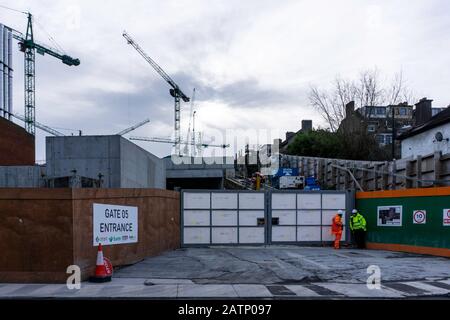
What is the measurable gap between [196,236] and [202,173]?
41.6 meters

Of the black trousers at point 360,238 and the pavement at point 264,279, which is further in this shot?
the black trousers at point 360,238

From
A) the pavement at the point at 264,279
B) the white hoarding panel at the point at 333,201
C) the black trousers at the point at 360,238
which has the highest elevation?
the white hoarding panel at the point at 333,201

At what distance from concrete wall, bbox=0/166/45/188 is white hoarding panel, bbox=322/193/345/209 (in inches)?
748

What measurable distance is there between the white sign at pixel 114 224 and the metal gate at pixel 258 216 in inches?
223

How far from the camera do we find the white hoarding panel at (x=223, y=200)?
68.7ft

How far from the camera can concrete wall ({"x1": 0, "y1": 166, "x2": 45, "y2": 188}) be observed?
32.9m

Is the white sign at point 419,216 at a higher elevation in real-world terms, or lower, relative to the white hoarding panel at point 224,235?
higher

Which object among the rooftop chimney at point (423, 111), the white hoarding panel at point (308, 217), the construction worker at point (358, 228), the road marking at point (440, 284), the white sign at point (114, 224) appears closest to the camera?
the road marking at point (440, 284)

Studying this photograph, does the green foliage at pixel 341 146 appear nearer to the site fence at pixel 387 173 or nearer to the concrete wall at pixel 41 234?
the site fence at pixel 387 173

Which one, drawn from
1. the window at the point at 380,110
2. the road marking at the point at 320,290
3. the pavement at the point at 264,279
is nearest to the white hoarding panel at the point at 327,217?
the pavement at the point at 264,279

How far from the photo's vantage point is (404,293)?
10242mm

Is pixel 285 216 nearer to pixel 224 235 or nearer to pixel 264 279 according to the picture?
pixel 224 235

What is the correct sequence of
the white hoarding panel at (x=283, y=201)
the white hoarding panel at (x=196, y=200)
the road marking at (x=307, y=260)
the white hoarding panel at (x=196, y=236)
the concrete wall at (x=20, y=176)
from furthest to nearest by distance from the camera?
1. the concrete wall at (x=20, y=176)
2. the white hoarding panel at (x=283, y=201)
3. the white hoarding panel at (x=196, y=200)
4. the white hoarding panel at (x=196, y=236)
5. the road marking at (x=307, y=260)
